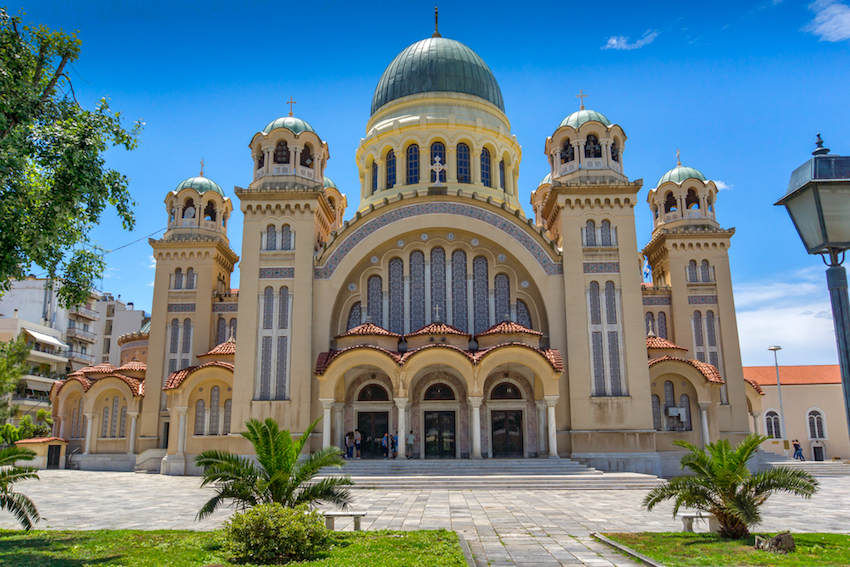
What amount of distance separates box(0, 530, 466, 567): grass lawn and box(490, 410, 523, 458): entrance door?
16.3m

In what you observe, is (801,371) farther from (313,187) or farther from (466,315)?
(313,187)

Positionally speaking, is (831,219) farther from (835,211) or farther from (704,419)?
(704,419)

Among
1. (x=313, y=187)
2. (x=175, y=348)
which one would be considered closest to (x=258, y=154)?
(x=313, y=187)

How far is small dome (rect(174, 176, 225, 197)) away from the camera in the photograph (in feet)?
116

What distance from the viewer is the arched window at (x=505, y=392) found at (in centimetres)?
2828

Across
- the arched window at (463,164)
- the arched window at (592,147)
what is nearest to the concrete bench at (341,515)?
the arched window at (592,147)

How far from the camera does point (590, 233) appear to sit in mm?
28703

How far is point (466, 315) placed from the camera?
95.8ft

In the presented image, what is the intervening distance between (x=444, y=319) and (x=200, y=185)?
1565 centimetres

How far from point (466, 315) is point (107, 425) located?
19.3 m

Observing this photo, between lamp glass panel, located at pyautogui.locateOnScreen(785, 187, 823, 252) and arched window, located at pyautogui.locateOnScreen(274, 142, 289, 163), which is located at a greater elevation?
arched window, located at pyautogui.locateOnScreen(274, 142, 289, 163)

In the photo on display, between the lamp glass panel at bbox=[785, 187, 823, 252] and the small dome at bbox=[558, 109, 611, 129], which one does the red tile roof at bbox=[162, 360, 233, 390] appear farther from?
the lamp glass panel at bbox=[785, 187, 823, 252]

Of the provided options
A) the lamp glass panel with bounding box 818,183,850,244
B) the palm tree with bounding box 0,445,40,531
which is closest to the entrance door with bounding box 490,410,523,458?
the palm tree with bounding box 0,445,40,531

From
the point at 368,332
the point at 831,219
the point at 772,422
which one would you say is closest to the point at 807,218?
the point at 831,219
